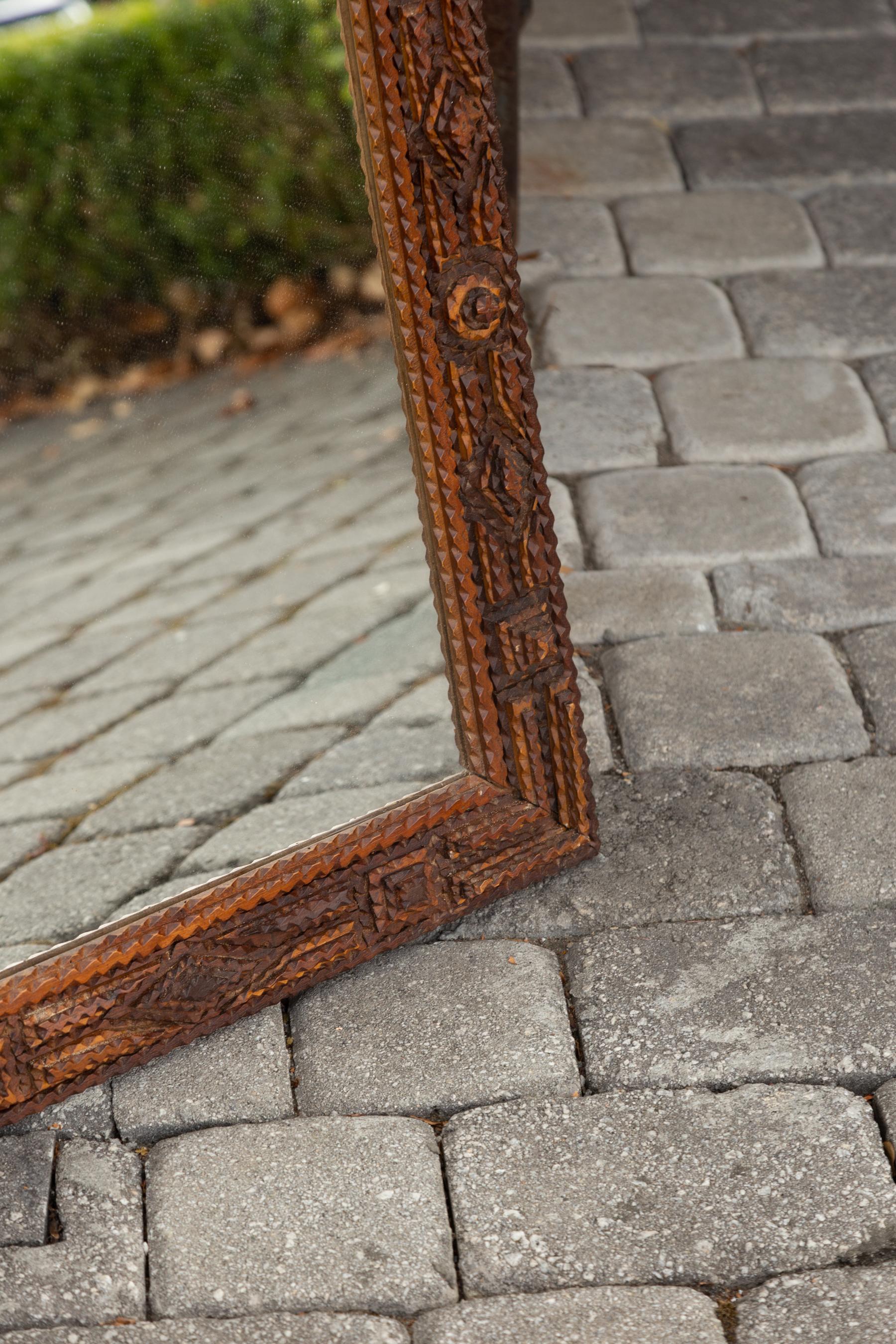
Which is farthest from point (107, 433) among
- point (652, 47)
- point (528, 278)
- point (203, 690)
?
point (652, 47)

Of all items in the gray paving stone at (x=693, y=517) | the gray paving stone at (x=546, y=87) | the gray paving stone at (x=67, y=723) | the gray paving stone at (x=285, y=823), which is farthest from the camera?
the gray paving stone at (x=546, y=87)

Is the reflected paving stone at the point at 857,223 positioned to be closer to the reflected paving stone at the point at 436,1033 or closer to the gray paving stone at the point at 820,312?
the gray paving stone at the point at 820,312

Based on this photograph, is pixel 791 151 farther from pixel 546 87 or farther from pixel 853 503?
pixel 853 503

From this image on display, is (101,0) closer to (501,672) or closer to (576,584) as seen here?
(501,672)

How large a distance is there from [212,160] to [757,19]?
10.9 ft

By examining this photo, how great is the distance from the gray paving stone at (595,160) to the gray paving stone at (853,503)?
1265 mm

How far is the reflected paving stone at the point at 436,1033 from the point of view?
53.6 inches

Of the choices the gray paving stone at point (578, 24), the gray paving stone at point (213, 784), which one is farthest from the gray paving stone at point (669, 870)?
the gray paving stone at point (578, 24)

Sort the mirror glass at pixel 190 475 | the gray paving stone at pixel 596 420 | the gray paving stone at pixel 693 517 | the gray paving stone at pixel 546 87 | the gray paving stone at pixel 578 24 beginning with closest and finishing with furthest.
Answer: the mirror glass at pixel 190 475
the gray paving stone at pixel 693 517
the gray paving stone at pixel 596 420
the gray paving stone at pixel 546 87
the gray paving stone at pixel 578 24

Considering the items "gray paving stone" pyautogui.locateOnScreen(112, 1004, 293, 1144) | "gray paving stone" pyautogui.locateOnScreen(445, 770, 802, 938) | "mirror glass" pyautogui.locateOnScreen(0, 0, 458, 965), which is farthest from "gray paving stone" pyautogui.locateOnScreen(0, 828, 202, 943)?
"gray paving stone" pyautogui.locateOnScreen(445, 770, 802, 938)

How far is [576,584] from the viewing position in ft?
7.06

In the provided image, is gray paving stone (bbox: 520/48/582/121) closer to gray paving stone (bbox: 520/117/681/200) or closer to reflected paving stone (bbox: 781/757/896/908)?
gray paving stone (bbox: 520/117/681/200)

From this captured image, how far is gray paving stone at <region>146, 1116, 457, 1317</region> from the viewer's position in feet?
3.89

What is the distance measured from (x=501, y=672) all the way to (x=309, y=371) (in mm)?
379
